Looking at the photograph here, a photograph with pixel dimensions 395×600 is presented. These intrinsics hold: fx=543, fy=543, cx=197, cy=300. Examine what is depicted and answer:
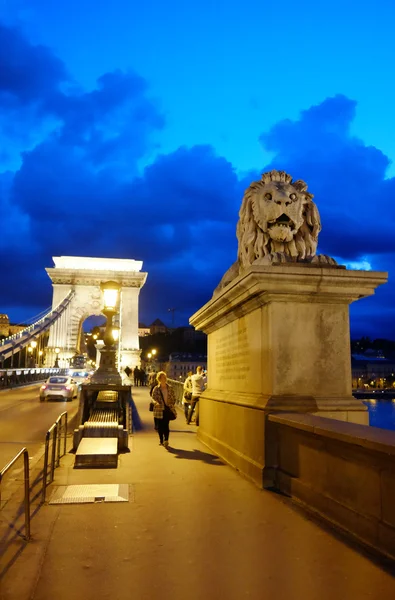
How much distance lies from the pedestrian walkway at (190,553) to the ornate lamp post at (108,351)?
5.94 meters

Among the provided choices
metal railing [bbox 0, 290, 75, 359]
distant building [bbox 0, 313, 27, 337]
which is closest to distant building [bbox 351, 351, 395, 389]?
metal railing [bbox 0, 290, 75, 359]

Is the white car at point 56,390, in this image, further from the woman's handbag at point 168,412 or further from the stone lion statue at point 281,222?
the stone lion statue at point 281,222

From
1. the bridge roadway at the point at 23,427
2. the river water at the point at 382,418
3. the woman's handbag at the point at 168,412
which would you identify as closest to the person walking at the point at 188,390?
the bridge roadway at the point at 23,427

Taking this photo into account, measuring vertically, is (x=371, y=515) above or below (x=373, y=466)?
below

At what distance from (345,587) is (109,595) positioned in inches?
56.1

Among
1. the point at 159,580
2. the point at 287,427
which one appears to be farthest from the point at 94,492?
the point at 159,580

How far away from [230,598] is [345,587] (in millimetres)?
716

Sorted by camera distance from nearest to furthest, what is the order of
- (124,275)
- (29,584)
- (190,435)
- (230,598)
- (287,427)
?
1. (230,598)
2. (29,584)
3. (287,427)
4. (190,435)
5. (124,275)

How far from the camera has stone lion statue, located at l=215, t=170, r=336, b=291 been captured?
277 inches

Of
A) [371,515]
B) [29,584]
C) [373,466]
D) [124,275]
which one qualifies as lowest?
[29,584]

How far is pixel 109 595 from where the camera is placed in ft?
10.6

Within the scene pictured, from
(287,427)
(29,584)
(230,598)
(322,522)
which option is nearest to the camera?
(230,598)

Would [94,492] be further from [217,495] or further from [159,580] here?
[159,580]

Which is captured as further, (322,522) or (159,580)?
(322,522)
